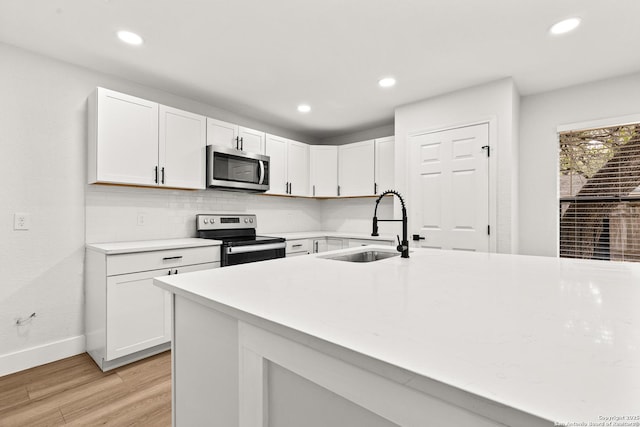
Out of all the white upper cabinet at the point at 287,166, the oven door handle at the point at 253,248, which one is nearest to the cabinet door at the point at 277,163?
the white upper cabinet at the point at 287,166

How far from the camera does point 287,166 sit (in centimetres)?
409

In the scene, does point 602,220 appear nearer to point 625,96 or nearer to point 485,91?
point 625,96

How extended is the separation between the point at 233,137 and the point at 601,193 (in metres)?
3.81

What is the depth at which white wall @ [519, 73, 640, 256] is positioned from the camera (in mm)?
2924

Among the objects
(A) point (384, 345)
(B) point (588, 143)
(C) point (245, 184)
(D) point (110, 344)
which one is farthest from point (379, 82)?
(D) point (110, 344)

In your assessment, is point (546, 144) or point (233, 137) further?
point (233, 137)

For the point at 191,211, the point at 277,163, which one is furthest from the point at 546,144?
the point at 191,211

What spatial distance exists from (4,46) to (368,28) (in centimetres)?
274

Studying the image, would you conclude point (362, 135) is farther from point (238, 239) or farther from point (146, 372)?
point (146, 372)

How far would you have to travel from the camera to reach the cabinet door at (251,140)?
11.5ft

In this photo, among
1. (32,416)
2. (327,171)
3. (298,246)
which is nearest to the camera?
(32,416)

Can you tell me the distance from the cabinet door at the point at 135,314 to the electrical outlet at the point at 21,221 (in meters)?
0.84

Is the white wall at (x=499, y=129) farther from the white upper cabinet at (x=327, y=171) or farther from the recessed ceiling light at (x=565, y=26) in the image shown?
the white upper cabinet at (x=327, y=171)

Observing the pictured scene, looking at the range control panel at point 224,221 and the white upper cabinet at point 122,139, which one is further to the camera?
the range control panel at point 224,221
